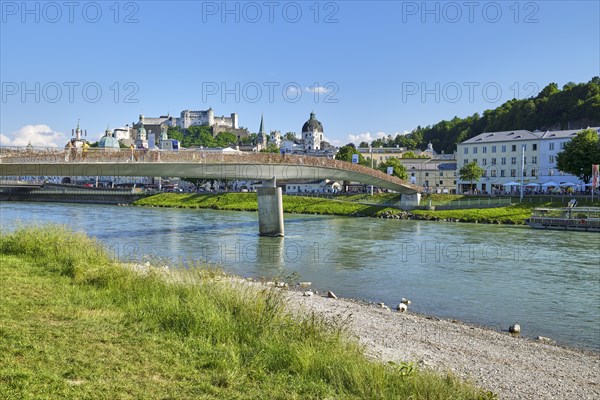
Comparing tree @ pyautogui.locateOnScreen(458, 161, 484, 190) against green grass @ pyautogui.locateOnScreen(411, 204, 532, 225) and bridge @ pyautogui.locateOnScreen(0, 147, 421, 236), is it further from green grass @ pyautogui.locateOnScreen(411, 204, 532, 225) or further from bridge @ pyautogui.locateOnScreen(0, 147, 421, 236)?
bridge @ pyautogui.locateOnScreen(0, 147, 421, 236)

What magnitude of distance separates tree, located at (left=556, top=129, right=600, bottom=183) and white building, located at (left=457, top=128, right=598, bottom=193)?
13100 mm

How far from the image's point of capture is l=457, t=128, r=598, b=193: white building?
80.9 meters

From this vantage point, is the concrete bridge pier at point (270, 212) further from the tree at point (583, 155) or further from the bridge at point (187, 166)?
the tree at point (583, 155)

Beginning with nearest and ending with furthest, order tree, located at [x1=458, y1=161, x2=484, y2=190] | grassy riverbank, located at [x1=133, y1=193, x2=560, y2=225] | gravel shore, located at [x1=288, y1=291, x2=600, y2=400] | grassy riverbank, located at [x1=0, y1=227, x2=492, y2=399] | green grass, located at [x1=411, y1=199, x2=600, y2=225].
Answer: grassy riverbank, located at [x1=0, y1=227, x2=492, y2=399]
gravel shore, located at [x1=288, y1=291, x2=600, y2=400]
green grass, located at [x1=411, y1=199, x2=600, y2=225]
grassy riverbank, located at [x1=133, y1=193, x2=560, y2=225]
tree, located at [x1=458, y1=161, x2=484, y2=190]

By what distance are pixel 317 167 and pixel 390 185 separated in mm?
17557

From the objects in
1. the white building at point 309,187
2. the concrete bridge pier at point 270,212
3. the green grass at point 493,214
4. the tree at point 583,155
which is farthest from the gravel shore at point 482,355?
the white building at point 309,187

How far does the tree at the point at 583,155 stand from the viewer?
62.1 m

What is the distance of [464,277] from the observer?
22.3 m

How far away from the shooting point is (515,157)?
85188mm

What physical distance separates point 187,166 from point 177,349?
87.9 ft

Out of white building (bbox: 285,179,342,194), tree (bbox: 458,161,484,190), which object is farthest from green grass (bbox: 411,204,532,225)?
white building (bbox: 285,179,342,194)

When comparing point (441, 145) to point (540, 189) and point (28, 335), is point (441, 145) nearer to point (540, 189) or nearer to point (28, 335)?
point (540, 189)

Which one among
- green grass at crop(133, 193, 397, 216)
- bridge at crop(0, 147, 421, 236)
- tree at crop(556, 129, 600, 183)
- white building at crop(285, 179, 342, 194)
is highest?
tree at crop(556, 129, 600, 183)

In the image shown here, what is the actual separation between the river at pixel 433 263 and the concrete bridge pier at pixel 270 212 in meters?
1.00
